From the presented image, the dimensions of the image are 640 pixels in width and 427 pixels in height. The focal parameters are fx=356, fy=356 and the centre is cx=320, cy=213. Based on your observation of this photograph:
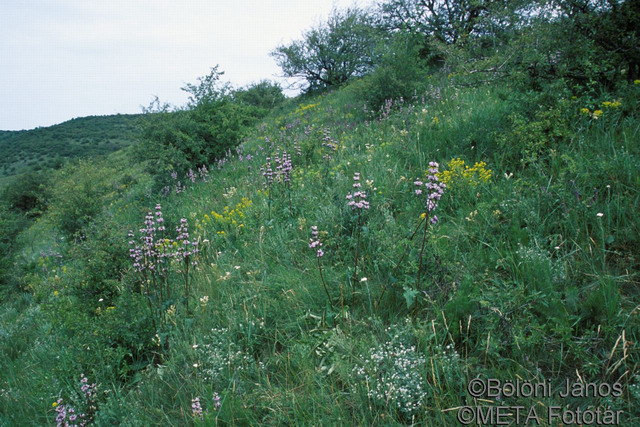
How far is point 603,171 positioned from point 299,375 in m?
2.87

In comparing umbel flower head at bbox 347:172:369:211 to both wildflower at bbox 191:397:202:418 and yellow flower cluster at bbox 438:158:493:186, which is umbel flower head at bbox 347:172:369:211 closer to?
yellow flower cluster at bbox 438:158:493:186

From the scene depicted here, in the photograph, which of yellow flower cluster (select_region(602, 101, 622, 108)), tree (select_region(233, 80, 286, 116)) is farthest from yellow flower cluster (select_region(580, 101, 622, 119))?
tree (select_region(233, 80, 286, 116))

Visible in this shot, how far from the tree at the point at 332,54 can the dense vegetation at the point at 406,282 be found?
53.5 ft

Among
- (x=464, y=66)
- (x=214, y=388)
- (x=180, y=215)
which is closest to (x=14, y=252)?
(x=180, y=215)

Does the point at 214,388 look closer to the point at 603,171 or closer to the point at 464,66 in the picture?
the point at 603,171

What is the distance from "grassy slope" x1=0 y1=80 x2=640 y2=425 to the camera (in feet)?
6.31

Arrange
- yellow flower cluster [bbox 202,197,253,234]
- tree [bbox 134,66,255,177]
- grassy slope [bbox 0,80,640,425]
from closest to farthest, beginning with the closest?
1. grassy slope [bbox 0,80,640,425]
2. yellow flower cluster [bbox 202,197,253,234]
3. tree [bbox 134,66,255,177]

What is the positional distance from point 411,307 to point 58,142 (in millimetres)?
102928

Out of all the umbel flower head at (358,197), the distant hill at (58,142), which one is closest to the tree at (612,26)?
the umbel flower head at (358,197)

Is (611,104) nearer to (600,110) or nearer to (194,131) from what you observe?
(600,110)

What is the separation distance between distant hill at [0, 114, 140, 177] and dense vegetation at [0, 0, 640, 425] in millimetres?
72519

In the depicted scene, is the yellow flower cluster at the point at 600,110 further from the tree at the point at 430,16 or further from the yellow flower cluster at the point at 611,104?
the tree at the point at 430,16

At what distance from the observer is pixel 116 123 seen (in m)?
88.9

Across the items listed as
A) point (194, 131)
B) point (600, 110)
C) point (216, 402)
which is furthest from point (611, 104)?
point (194, 131)
